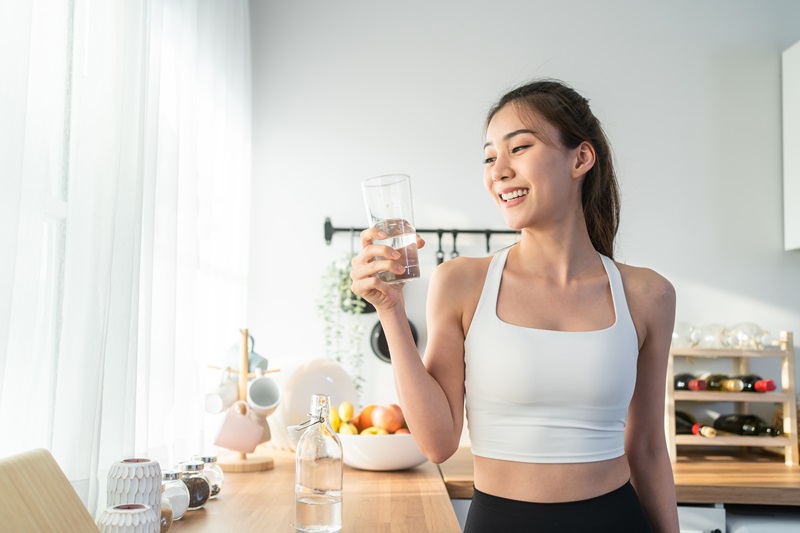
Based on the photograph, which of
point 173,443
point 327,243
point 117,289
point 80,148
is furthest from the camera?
point 327,243

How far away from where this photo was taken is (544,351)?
116cm

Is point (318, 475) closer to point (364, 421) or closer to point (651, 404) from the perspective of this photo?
point (651, 404)

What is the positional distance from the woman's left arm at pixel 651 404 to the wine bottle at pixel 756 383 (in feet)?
4.98

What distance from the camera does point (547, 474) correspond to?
1139mm


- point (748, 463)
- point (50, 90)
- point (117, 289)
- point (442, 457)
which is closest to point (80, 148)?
point (50, 90)

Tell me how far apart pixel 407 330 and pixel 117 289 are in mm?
592

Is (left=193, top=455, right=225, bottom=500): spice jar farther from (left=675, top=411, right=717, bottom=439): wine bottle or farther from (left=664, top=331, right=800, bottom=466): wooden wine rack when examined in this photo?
(left=675, top=411, right=717, bottom=439): wine bottle

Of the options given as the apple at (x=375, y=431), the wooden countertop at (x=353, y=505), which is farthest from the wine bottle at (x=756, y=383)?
the apple at (x=375, y=431)

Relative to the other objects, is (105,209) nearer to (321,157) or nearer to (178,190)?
(178,190)

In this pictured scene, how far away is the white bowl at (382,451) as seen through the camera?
2094 millimetres

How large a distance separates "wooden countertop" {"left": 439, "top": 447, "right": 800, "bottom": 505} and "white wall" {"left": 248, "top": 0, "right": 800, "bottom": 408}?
0.64 metres

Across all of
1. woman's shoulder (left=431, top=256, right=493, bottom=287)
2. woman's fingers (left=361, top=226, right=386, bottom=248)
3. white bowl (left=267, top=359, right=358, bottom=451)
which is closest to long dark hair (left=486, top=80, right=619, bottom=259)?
woman's shoulder (left=431, top=256, right=493, bottom=287)

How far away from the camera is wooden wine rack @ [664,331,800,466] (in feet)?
8.35

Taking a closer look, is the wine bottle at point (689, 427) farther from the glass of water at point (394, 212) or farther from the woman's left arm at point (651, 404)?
the glass of water at point (394, 212)
